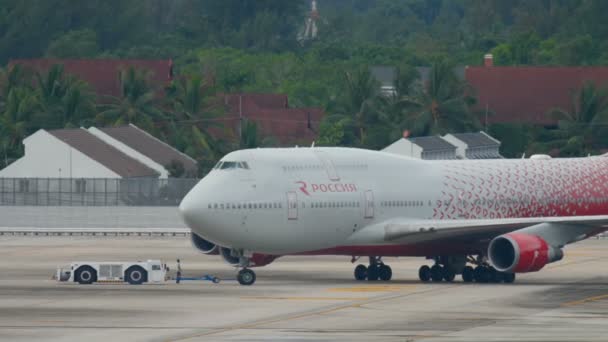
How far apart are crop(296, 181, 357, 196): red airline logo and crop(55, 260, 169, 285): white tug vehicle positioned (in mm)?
6729

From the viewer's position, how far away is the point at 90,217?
95500 millimetres

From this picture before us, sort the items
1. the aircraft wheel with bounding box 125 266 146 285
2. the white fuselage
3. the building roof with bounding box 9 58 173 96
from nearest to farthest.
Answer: the white fuselage → the aircraft wheel with bounding box 125 266 146 285 → the building roof with bounding box 9 58 173 96

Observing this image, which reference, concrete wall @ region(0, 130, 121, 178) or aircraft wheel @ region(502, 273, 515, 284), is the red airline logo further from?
concrete wall @ region(0, 130, 121, 178)

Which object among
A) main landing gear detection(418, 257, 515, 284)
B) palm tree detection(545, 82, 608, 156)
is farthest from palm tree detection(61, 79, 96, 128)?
main landing gear detection(418, 257, 515, 284)

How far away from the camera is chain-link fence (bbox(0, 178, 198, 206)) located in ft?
309

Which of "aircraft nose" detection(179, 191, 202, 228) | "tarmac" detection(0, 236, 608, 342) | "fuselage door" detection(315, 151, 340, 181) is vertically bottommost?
"tarmac" detection(0, 236, 608, 342)

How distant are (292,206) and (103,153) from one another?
4698 centimetres

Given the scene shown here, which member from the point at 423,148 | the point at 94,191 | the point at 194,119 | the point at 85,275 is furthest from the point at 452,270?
the point at 194,119

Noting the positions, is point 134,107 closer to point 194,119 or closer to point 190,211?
point 194,119

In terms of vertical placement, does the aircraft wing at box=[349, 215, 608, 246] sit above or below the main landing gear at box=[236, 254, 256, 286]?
above

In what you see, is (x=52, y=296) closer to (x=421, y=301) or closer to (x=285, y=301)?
(x=285, y=301)

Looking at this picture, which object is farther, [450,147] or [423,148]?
[450,147]

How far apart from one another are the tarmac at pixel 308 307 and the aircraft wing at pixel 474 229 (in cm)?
180

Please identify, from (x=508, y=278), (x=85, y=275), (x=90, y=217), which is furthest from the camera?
(x=90, y=217)
